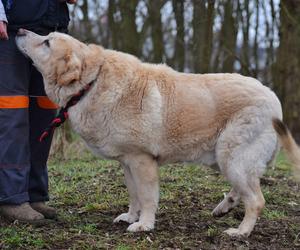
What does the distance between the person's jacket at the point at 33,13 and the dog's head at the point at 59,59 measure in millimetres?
149

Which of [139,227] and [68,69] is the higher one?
[68,69]

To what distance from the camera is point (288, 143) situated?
501cm

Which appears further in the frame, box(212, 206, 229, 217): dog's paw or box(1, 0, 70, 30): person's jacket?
box(212, 206, 229, 217): dog's paw

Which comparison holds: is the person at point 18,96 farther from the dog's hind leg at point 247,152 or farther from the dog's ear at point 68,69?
the dog's hind leg at point 247,152

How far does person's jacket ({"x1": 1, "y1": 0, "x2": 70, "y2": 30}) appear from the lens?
507 centimetres

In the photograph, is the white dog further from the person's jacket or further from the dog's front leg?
the person's jacket

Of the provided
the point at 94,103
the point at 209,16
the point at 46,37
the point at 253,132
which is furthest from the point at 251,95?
the point at 209,16

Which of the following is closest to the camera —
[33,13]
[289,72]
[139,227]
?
[139,227]

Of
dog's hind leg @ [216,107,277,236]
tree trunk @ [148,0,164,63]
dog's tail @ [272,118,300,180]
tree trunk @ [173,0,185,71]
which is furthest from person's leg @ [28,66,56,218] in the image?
tree trunk @ [148,0,164,63]

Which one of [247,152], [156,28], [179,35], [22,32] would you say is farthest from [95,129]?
[156,28]

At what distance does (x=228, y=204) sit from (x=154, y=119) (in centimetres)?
118

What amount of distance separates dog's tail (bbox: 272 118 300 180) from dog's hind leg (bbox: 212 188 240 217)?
0.66 m

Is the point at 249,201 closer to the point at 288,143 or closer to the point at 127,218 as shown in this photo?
the point at 288,143

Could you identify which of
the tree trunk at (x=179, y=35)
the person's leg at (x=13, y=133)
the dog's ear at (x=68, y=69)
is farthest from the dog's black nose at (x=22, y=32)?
the tree trunk at (x=179, y=35)
